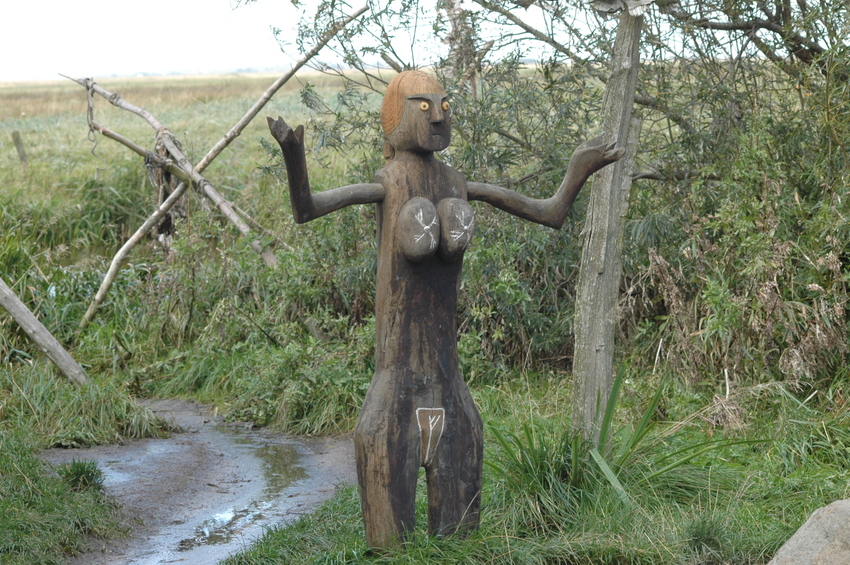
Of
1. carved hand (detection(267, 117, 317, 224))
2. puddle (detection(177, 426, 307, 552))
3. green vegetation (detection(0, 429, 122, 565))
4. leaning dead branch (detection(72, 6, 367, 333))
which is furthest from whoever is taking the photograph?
leaning dead branch (detection(72, 6, 367, 333))

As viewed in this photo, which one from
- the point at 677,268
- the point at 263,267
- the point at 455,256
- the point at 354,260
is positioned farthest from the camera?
the point at 263,267

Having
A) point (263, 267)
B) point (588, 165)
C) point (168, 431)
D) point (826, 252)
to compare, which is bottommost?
point (168, 431)

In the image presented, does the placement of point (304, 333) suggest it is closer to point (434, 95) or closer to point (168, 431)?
point (168, 431)

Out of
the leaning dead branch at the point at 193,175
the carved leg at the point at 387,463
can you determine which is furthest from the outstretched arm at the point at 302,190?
the leaning dead branch at the point at 193,175

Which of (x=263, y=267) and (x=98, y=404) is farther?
(x=263, y=267)

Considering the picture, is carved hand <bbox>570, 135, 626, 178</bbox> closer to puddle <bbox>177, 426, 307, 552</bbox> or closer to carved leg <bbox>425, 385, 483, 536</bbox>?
carved leg <bbox>425, 385, 483, 536</bbox>

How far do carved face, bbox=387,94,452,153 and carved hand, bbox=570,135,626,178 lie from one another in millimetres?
594

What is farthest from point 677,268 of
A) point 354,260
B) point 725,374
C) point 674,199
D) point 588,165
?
point 588,165

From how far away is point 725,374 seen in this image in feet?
18.8

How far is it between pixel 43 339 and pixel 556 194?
210 inches

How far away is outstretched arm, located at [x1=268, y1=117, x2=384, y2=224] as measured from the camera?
3.03m

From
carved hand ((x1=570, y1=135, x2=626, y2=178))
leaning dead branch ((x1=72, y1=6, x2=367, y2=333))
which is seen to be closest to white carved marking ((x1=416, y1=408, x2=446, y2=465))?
carved hand ((x1=570, y1=135, x2=626, y2=178))

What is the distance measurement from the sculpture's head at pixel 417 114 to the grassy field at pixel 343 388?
1492 millimetres

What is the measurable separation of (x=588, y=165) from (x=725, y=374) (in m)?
2.73
